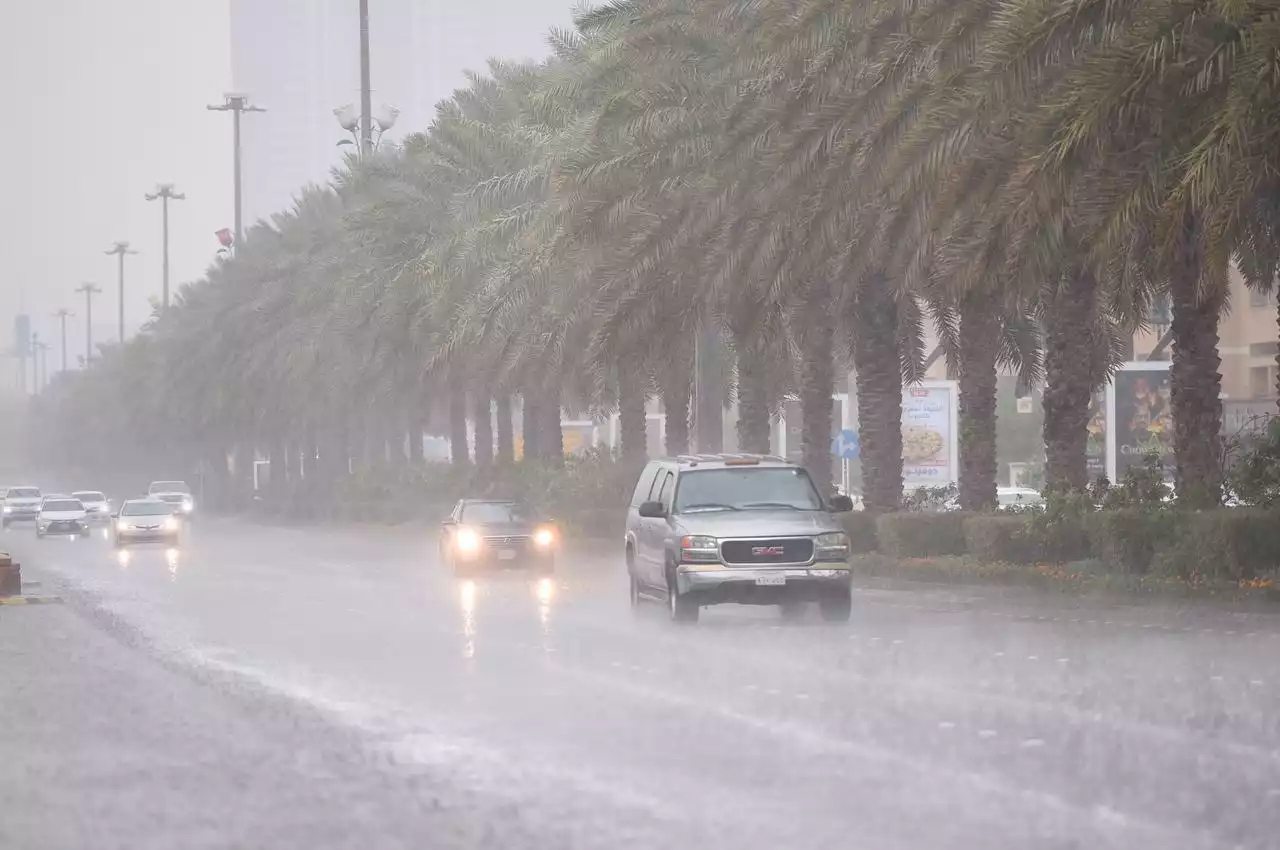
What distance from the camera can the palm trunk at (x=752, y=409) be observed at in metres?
44.5

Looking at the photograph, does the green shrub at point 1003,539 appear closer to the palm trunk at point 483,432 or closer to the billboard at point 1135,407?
the billboard at point 1135,407

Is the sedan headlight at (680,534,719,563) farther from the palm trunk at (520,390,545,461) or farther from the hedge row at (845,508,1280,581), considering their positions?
the palm trunk at (520,390,545,461)

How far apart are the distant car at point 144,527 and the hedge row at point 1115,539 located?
30.0 m

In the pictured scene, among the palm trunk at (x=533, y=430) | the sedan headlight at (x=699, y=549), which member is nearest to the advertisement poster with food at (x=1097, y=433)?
the palm trunk at (x=533, y=430)

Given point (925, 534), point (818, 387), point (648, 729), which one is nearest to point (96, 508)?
point (818, 387)

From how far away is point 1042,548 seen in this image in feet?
101

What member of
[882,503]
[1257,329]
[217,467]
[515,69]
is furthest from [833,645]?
[217,467]

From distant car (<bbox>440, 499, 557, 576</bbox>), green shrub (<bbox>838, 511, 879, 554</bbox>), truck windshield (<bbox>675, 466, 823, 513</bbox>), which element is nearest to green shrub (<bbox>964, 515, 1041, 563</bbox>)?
green shrub (<bbox>838, 511, 879, 554</bbox>)

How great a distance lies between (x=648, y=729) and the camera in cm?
1498

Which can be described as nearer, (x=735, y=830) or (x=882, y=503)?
(x=735, y=830)

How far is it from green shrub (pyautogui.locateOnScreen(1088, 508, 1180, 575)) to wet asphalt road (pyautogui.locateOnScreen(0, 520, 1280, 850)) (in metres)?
1.33

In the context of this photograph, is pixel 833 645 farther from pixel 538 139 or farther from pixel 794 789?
pixel 538 139

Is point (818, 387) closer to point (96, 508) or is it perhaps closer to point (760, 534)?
point (760, 534)

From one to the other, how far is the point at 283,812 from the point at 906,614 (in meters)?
16.5
